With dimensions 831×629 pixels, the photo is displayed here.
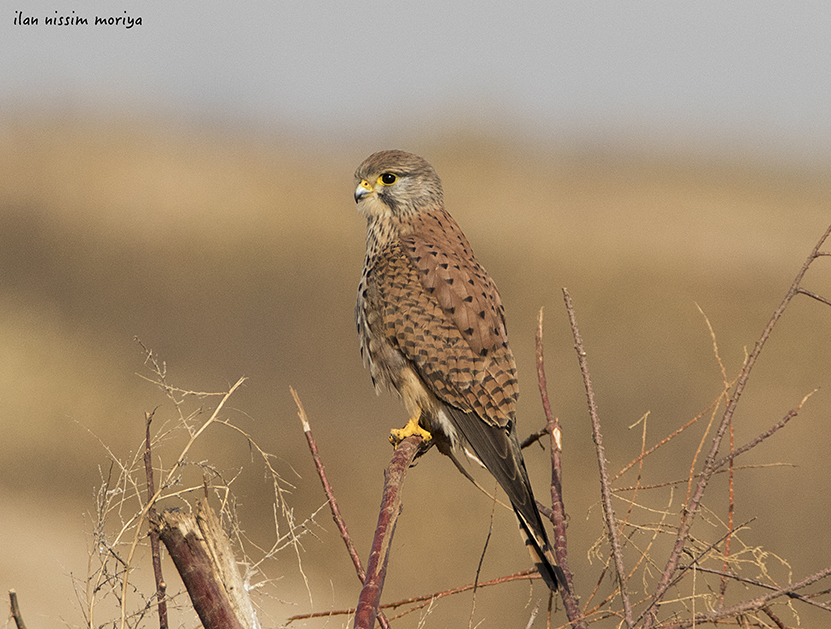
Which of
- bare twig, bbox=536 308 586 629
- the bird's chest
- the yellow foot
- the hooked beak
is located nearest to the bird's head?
the hooked beak

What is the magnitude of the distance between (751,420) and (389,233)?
492cm

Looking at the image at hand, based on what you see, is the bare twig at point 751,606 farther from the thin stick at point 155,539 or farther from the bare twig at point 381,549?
the thin stick at point 155,539

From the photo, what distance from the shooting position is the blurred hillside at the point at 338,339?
21.8 feet

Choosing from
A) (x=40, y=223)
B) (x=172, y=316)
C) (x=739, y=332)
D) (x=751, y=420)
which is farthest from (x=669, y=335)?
(x=40, y=223)

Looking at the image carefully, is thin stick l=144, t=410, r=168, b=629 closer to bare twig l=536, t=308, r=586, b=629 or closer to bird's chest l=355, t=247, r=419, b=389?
bare twig l=536, t=308, r=586, b=629

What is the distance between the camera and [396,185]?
3006 millimetres

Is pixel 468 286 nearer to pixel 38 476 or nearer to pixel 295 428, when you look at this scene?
pixel 295 428

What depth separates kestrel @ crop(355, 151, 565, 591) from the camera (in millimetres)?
2600

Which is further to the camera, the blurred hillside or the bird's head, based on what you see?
the blurred hillside

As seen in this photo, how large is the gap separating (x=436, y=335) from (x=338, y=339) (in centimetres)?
593

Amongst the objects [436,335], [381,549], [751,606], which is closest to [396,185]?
[436,335]

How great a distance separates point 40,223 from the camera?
34.6 feet

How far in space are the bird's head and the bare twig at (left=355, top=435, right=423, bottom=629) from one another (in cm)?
130

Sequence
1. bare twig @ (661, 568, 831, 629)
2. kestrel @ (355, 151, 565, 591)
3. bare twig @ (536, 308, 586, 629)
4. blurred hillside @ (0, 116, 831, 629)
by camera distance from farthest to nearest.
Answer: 1. blurred hillside @ (0, 116, 831, 629)
2. kestrel @ (355, 151, 565, 591)
3. bare twig @ (536, 308, 586, 629)
4. bare twig @ (661, 568, 831, 629)
